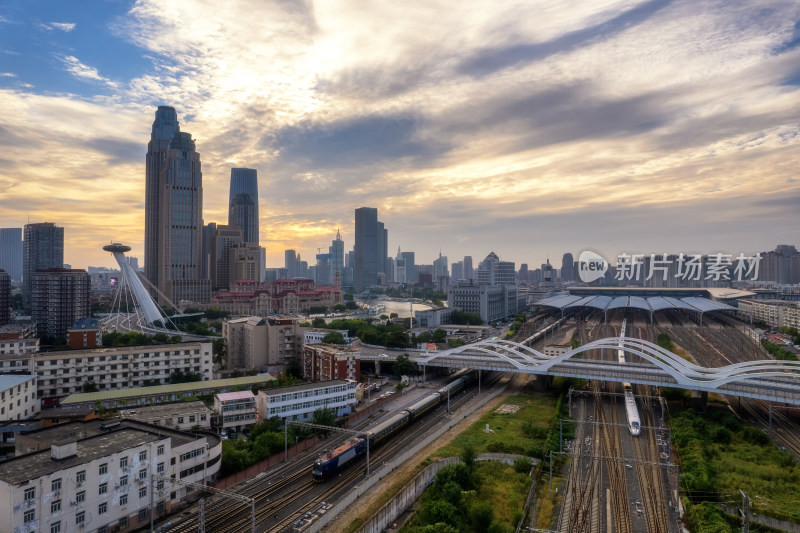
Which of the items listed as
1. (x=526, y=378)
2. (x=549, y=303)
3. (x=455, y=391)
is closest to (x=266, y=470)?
(x=455, y=391)

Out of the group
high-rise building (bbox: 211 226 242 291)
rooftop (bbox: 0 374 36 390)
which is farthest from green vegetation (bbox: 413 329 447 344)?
high-rise building (bbox: 211 226 242 291)

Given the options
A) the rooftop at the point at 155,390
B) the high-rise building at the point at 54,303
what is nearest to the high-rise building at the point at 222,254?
the high-rise building at the point at 54,303

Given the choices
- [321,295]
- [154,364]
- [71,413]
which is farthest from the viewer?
[321,295]

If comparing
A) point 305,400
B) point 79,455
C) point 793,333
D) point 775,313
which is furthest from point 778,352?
point 79,455

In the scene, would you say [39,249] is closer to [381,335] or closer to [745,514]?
[381,335]

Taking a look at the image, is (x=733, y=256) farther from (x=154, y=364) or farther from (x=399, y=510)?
(x=154, y=364)

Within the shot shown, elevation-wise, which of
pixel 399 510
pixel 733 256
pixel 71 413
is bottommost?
pixel 399 510
